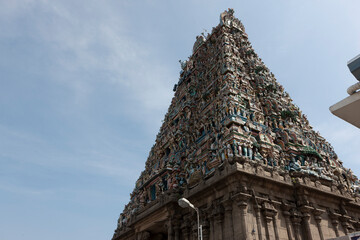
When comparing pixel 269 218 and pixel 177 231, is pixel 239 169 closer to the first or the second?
pixel 269 218

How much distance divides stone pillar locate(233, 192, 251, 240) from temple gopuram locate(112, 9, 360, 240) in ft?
0.20

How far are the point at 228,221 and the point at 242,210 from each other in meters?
1.28

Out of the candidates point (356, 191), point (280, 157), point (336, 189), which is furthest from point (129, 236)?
point (356, 191)

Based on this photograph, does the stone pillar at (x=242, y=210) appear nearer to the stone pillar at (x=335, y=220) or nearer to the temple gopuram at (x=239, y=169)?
the temple gopuram at (x=239, y=169)

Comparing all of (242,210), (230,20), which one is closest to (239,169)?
(242,210)

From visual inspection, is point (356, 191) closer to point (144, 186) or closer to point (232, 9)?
point (144, 186)

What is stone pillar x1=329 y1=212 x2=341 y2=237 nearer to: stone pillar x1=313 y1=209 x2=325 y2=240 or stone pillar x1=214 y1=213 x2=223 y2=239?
stone pillar x1=313 y1=209 x2=325 y2=240

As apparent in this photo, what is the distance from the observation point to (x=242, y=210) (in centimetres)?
1994

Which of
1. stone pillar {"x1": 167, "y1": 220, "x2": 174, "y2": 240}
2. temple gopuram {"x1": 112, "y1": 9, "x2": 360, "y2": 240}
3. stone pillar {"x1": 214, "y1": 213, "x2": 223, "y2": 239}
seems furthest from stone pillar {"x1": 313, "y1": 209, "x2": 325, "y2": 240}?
stone pillar {"x1": 167, "y1": 220, "x2": 174, "y2": 240}

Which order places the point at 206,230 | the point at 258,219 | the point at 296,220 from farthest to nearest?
the point at 296,220
the point at 206,230
the point at 258,219

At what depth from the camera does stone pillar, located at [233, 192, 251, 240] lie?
19.0 m

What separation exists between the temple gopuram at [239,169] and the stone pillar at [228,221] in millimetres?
64

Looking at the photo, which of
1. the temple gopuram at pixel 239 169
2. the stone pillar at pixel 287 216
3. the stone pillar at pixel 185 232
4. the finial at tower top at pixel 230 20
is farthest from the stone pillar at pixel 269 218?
the finial at tower top at pixel 230 20

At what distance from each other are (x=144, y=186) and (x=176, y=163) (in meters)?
5.33
